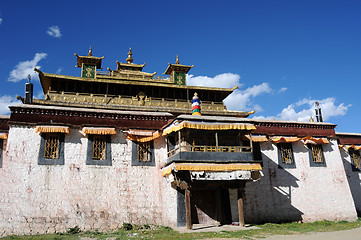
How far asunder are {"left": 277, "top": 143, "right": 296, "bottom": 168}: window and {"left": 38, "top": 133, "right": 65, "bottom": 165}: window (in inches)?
465

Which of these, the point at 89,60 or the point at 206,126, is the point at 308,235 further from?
the point at 89,60

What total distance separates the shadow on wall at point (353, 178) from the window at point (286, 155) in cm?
511

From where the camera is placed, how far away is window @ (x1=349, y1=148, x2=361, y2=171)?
67.5 ft

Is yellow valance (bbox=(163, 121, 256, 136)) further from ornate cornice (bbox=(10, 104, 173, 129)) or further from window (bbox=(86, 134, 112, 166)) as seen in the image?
window (bbox=(86, 134, 112, 166))

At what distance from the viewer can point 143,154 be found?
15.3 meters

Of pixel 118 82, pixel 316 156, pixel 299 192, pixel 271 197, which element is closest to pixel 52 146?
pixel 118 82

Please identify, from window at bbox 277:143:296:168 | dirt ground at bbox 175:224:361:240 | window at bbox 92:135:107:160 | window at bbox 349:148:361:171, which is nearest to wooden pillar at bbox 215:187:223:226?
dirt ground at bbox 175:224:361:240

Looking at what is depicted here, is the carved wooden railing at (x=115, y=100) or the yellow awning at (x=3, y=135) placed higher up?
the carved wooden railing at (x=115, y=100)

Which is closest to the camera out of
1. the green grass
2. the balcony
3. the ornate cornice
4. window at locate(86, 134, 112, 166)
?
the green grass

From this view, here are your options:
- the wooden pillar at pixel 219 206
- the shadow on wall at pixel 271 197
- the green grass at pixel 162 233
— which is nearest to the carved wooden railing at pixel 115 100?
the shadow on wall at pixel 271 197

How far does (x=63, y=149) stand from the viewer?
563 inches

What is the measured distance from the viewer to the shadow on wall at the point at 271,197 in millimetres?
16344

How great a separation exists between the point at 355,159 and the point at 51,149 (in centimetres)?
1924

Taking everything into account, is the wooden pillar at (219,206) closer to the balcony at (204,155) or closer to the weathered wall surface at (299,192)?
the weathered wall surface at (299,192)
